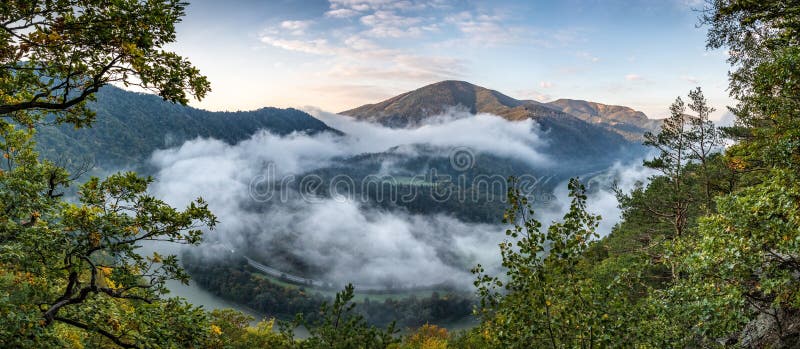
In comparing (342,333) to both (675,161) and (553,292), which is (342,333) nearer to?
(553,292)

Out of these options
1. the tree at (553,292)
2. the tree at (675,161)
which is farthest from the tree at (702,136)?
the tree at (553,292)

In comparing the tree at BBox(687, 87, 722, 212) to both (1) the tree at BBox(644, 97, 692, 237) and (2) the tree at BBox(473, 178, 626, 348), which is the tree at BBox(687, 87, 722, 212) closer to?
(1) the tree at BBox(644, 97, 692, 237)

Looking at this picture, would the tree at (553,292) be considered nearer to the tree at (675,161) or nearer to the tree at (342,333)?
the tree at (342,333)

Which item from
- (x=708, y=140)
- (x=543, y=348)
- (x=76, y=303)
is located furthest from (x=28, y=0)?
(x=708, y=140)

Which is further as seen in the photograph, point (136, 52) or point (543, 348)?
point (543, 348)

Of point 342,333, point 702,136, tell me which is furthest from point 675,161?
point 342,333

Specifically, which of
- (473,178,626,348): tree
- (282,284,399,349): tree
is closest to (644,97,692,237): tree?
(473,178,626,348): tree

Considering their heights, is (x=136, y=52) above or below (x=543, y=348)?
above

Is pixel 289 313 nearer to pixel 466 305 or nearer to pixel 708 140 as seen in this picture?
pixel 466 305

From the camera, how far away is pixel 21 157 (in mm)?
9883

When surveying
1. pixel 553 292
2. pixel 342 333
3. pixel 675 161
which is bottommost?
pixel 342 333

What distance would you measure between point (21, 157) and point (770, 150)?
20.3 meters

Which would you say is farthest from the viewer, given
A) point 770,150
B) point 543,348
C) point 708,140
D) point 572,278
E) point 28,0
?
point 708,140

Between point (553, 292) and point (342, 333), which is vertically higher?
point (553, 292)
